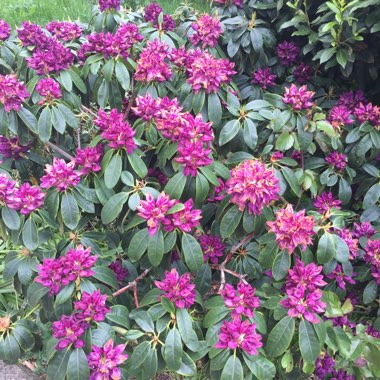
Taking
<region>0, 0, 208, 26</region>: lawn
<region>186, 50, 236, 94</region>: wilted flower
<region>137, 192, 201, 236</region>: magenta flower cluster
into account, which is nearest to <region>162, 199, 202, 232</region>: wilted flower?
<region>137, 192, 201, 236</region>: magenta flower cluster

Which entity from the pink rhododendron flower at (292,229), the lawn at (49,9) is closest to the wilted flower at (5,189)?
the pink rhododendron flower at (292,229)

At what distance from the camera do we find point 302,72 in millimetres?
2473

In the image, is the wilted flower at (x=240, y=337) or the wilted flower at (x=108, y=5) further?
the wilted flower at (x=108, y=5)

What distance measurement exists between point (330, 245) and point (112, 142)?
2.84ft

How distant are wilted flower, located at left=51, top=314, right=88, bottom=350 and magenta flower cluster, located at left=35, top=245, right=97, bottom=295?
12 centimetres

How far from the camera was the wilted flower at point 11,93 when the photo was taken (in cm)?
168

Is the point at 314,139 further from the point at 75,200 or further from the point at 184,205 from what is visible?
the point at 75,200

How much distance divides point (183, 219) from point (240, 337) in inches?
16.5

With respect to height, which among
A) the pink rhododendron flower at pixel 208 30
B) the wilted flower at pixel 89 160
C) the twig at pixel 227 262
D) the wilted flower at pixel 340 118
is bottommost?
the twig at pixel 227 262

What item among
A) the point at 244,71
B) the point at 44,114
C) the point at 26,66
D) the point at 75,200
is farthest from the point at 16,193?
the point at 244,71

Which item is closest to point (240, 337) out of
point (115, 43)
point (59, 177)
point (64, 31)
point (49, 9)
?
point (59, 177)

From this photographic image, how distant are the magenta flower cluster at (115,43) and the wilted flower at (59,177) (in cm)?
65

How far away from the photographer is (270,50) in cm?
257

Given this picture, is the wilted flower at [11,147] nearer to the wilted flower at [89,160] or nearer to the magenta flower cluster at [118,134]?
the wilted flower at [89,160]
